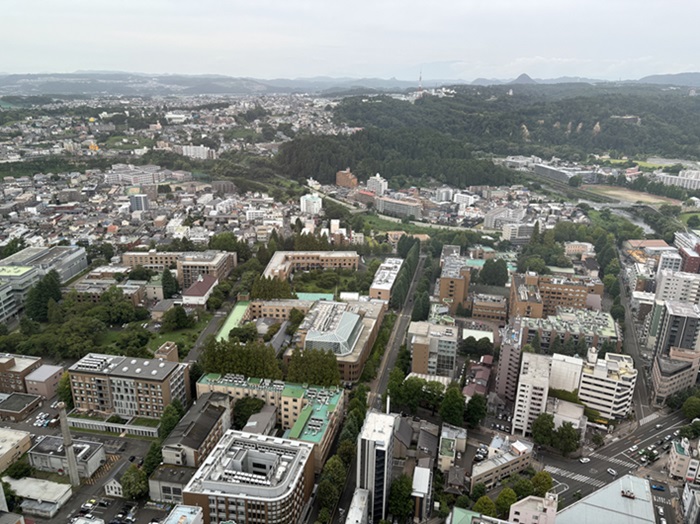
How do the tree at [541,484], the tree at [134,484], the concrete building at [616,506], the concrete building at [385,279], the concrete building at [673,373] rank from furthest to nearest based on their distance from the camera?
the concrete building at [385,279] → the concrete building at [673,373] → the tree at [541,484] → the tree at [134,484] → the concrete building at [616,506]

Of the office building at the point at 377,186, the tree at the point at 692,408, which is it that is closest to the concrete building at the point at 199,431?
the tree at the point at 692,408

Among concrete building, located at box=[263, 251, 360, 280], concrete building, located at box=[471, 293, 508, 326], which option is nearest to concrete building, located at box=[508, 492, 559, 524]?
concrete building, located at box=[471, 293, 508, 326]

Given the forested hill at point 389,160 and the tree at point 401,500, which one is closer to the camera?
the tree at point 401,500

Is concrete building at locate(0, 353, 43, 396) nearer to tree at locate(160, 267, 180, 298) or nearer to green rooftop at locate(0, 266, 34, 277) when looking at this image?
green rooftop at locate(0, 266, 34, 277)

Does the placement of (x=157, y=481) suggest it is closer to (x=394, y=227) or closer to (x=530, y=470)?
(x=530, y=470)

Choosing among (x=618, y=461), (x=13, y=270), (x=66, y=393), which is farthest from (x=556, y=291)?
(x=13, y=270)

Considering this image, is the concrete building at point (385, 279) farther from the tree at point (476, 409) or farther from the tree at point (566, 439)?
the tree at point (566, 439)

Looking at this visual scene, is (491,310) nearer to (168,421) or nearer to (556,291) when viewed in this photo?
(556,291)

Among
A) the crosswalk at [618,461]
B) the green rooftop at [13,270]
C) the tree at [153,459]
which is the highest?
A: the green rooftop at [13,270]

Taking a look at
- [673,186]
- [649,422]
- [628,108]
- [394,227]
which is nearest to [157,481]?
[649,422]
